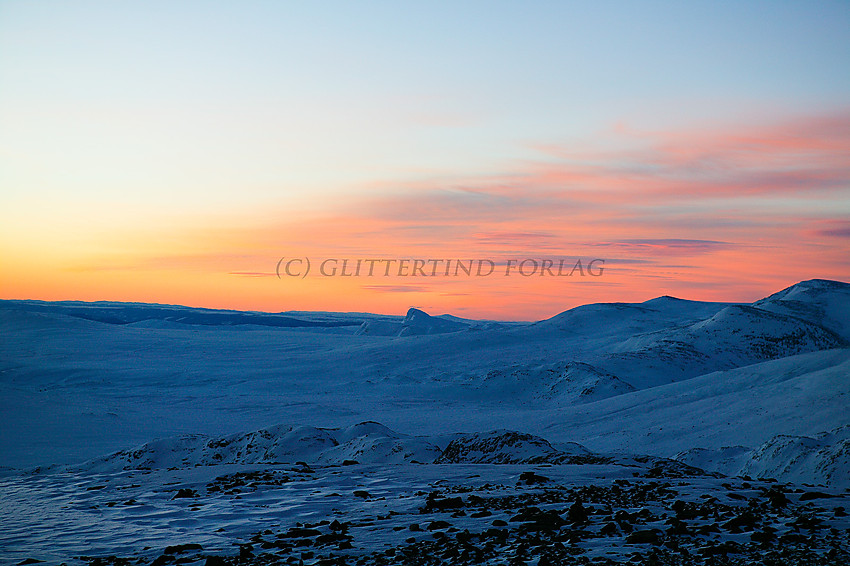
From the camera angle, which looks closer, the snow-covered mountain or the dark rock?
the dark rock

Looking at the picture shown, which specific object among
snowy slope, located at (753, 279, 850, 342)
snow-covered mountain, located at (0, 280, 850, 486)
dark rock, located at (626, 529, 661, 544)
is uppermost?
snowy slope, located at (753, 279, 850, 342)

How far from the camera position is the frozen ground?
881 centimetres

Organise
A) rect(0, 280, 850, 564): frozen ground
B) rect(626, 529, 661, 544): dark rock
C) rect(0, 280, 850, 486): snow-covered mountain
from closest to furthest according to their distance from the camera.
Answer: rect(626, 529, 661, 544): dark rock < rect(0, 280, 850, 564): frozen ground < rect(0, 280, 850, 486): snow-covered mountain

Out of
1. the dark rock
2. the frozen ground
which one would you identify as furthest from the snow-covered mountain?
the dark rock

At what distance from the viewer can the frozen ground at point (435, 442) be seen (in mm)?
8812

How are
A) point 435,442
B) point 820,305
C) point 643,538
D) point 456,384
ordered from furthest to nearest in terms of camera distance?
point 820,305, point 456,384, point 435,442, point 643,538

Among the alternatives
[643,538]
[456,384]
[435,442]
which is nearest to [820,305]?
[456,384]

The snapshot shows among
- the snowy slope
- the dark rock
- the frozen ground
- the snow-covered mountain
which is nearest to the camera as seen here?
the dark rock

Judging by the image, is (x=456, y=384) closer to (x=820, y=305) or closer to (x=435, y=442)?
(x=435, y=442)

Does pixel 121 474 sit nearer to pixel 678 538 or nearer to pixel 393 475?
pixel 393 475

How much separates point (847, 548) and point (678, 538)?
174cm

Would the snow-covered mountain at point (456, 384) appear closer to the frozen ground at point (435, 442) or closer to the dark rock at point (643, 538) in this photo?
the frozen ground at point (435, 442)

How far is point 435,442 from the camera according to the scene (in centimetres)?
1983

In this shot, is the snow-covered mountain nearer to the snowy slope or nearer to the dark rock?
the snowy slope
